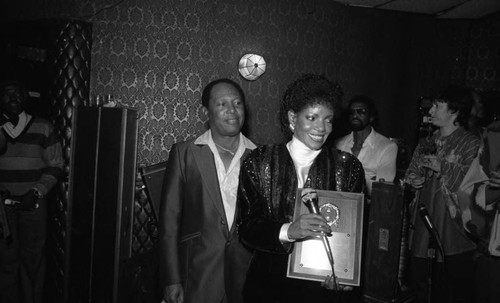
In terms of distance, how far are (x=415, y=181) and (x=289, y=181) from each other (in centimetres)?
217

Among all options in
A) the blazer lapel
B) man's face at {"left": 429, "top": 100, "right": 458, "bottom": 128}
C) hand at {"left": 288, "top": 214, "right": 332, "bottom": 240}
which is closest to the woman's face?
hand at {"left": 288, "top": 214, "right": 332, "bottom": 240}

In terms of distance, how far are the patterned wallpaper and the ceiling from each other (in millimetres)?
182

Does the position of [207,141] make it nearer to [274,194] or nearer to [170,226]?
[170,226]

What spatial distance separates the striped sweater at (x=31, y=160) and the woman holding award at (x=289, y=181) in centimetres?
291

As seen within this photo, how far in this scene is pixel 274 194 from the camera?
72.8 inches

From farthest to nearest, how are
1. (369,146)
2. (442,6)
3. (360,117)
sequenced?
(442,6) < (360,117) < (369,146)

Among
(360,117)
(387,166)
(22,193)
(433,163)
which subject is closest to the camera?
(433,163)

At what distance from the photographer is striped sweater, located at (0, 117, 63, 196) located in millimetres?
3895

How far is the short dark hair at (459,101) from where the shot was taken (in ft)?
11.5

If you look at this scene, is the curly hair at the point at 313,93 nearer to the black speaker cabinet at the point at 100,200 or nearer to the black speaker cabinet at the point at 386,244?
the black speaker cabinet at the point at 386,244

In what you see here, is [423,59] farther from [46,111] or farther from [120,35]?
[46,111]

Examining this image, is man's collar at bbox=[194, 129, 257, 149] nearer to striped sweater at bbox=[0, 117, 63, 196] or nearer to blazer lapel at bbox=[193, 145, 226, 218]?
blazer lapel at bbox=[193, 145, 226, 218]

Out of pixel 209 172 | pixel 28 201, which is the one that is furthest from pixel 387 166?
pixel 28 201

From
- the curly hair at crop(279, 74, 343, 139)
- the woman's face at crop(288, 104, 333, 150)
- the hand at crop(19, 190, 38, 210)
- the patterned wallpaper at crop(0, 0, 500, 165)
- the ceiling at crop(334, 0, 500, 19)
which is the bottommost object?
the hand at crop(19, 190, 38, 210)
